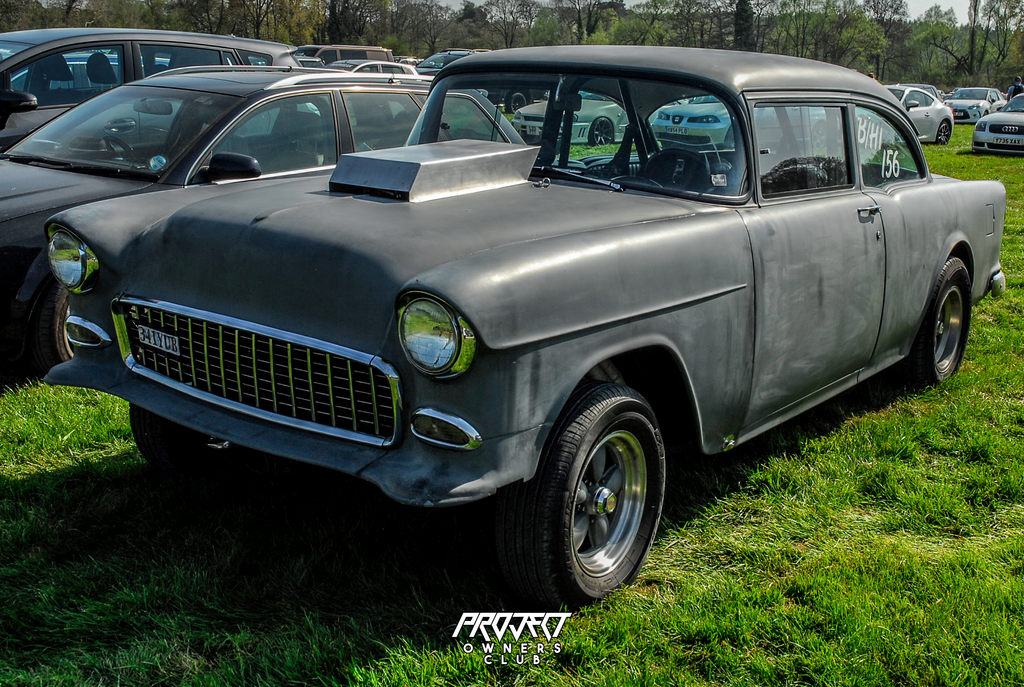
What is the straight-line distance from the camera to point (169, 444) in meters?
3.58

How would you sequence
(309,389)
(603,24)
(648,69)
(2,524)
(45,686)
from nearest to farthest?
(45,686)
(309,389)
(2,524)
(648,69)
(603,24)

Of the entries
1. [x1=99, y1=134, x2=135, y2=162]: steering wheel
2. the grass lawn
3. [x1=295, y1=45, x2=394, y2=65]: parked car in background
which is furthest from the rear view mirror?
[x1=295, y1=45, x2=394, y2=65]: parked car in background

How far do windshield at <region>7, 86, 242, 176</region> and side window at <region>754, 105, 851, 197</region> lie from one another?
9.79 feet

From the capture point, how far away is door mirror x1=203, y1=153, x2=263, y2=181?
4516 millimetres

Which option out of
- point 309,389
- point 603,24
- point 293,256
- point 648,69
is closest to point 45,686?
point 309,389

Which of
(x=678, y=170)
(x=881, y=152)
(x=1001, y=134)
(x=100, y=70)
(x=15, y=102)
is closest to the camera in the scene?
(x=678, y=170)

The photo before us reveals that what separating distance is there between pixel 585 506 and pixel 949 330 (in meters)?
3.30

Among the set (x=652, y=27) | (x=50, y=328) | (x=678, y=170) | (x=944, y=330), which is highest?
(x=652, y=27)

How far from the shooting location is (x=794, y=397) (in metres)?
3.63

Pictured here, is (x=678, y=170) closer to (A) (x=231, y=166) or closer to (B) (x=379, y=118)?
(A) (x=231, y=166)

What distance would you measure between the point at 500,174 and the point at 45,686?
2.22m

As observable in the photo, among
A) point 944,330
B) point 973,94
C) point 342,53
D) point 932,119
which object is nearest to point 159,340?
point 944,330

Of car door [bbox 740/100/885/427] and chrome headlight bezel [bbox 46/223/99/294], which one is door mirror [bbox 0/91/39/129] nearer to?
chrome headlight bezel [bbox 46/223/99/294]

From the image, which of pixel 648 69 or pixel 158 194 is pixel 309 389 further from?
pixel 648 69
